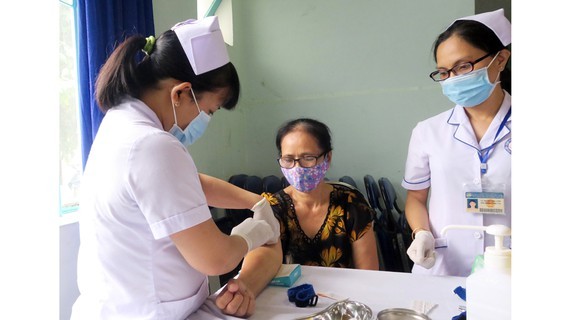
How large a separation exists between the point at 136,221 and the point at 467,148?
1.25 m

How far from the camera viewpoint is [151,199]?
80 cm

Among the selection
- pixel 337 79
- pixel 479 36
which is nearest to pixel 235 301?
pixel 479 36

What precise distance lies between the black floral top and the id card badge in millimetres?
505

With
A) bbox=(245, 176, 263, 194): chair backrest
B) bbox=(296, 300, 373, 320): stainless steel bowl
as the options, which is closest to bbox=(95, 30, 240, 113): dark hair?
bbox=(296, 300, 373, 320): stainless steel bowl

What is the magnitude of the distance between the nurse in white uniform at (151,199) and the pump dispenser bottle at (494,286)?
527 mm

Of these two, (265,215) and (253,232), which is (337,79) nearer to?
(265,215)

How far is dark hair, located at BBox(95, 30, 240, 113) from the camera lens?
1005mm

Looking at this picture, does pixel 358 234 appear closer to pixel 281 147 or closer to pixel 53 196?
pixel 281 147

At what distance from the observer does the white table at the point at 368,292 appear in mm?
991

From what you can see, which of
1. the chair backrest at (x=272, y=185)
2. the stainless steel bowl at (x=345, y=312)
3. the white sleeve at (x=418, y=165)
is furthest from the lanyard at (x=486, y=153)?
the chair backrest at (x=272, y=185)

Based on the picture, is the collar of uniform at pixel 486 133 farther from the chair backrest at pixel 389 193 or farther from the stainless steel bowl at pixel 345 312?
the chair backrest at pixel 389 193

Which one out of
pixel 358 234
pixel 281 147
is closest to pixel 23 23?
pixel 281 147

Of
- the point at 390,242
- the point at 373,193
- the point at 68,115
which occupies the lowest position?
the point at 390,242

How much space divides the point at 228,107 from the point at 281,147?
717 mm
